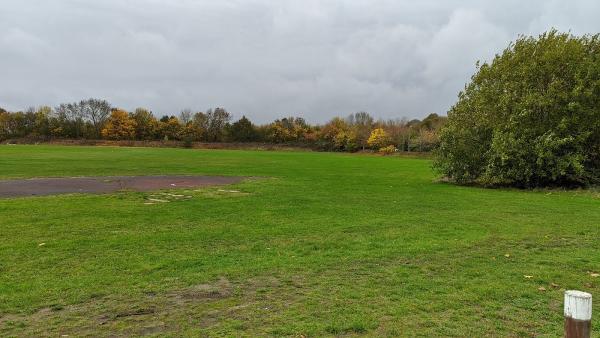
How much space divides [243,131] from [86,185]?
108m

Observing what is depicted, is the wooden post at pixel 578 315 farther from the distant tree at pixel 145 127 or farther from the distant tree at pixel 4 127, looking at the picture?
the distant tree at pixel 4 127

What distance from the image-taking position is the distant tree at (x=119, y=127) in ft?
402

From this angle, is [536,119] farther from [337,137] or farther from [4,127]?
[4,127]

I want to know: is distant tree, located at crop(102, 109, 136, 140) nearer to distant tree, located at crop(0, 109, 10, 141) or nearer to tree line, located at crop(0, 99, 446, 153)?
tree line, located at crop(0, 99, 446, 153)

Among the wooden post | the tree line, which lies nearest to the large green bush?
the wooden post

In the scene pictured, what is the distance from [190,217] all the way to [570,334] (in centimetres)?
1196

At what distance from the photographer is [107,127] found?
4828 inches

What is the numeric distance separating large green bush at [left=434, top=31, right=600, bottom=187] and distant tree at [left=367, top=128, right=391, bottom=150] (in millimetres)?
86016

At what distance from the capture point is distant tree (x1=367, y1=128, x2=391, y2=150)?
114812 mm

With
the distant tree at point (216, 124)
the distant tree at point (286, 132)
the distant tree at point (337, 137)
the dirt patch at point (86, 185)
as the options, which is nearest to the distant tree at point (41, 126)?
the distant tree at point (216, 124)

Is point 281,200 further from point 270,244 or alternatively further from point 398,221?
point 270,244

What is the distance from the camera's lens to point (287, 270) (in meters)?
8.29

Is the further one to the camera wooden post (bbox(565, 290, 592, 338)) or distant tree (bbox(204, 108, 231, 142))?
distant tree (bbox(204, 108, 231, 142))

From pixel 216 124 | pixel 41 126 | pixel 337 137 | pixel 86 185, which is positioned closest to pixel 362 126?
pixel 337 137
